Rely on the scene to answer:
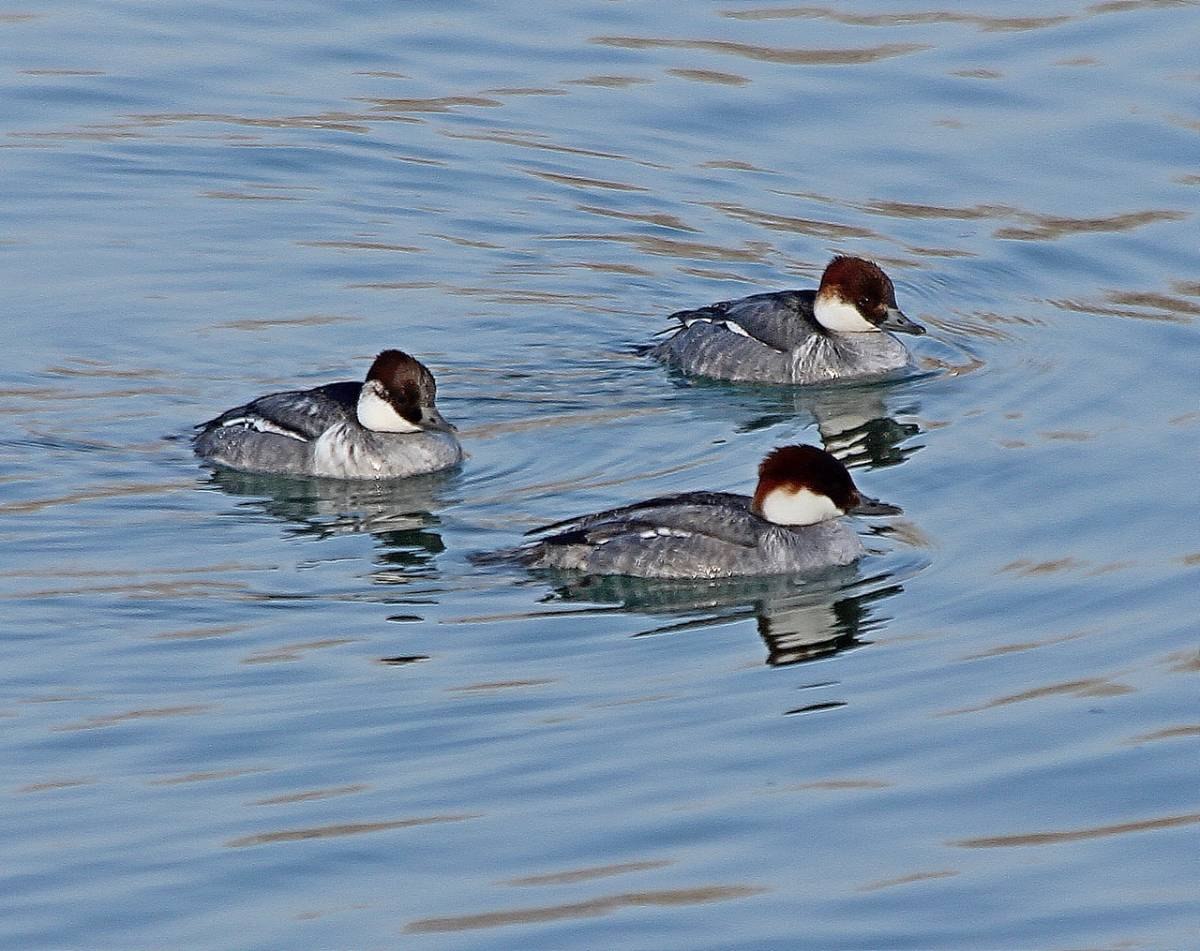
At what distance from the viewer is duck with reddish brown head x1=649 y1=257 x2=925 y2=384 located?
20.3 metres

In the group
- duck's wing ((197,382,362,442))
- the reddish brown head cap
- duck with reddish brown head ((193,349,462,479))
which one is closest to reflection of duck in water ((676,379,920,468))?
the reddish brown head cap

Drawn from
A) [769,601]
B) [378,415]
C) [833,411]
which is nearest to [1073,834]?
[769,601]

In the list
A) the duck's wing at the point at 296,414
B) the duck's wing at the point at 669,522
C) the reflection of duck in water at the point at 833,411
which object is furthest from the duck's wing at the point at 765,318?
the duck's wing at the point at 669,522

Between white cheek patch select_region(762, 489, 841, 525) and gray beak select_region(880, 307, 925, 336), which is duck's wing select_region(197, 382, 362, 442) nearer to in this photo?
white cheek patch select_region(762, 489, 841, 525)

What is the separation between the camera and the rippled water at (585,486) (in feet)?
36.1

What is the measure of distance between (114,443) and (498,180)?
726 centimetres

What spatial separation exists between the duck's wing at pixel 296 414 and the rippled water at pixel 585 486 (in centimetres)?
49

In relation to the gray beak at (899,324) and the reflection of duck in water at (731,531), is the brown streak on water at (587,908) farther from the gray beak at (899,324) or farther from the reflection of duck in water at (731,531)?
the gray beak at (899,324)

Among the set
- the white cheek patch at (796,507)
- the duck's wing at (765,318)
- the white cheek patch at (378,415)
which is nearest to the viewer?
the white cheek patch at (796,507)

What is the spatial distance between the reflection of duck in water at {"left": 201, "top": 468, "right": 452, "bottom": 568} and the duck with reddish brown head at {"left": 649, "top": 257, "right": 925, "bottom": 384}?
349cm

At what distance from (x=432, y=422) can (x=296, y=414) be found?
105 centimetres

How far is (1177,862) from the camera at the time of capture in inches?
433

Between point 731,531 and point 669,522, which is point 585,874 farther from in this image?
point 731,531

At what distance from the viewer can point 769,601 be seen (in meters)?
15.1
